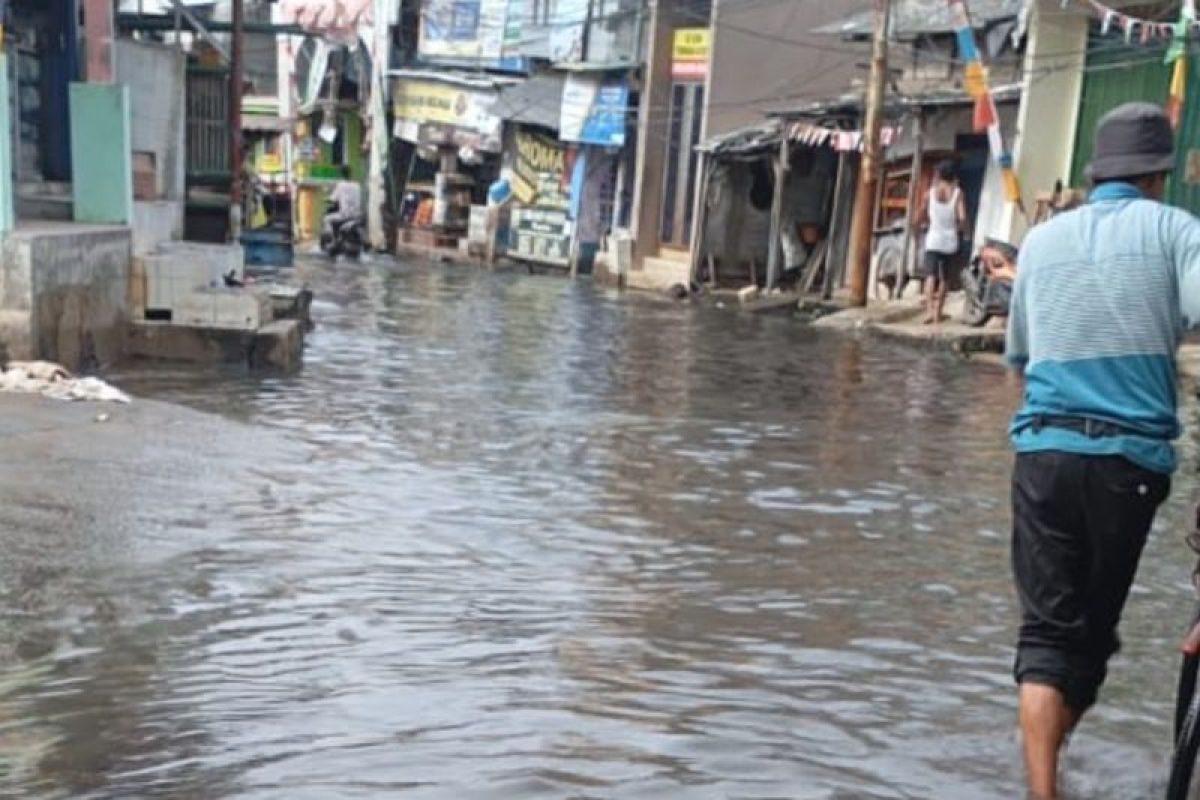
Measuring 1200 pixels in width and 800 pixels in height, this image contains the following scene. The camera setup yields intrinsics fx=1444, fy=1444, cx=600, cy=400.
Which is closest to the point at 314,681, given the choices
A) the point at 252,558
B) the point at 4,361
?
the point at 252,558

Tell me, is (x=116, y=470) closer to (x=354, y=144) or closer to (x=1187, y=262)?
(x=1187, y=262)

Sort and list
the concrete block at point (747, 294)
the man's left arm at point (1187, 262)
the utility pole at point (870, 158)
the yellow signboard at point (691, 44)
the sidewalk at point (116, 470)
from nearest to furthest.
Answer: the man's left arm at point (1187, 262) < the sidewalk at point (116, 470) < the utility pole at point (870, 158) < the concrete block at point (747, 294) < the yellow signboard at point (691, 44)

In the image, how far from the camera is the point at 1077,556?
3.60 m

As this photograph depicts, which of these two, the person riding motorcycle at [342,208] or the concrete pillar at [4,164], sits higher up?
the concrete pillar at [4,164]

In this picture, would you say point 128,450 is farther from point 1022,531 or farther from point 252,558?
point 1022,531

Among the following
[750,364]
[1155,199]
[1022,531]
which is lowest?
[750,364]

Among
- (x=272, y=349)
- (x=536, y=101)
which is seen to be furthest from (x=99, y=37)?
(x=536, y=101)

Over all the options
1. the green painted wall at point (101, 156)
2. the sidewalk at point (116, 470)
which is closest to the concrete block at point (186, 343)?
the green painted wall at point (101, 156)

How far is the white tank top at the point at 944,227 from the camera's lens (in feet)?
59.4

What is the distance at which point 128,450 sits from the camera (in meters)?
8.04

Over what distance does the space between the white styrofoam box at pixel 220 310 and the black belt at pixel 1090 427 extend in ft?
32.8

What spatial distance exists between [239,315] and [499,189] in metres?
22.4

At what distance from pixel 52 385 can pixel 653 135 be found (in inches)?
821

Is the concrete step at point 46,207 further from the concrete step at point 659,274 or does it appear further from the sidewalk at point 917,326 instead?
the concrete step at point 659,274
